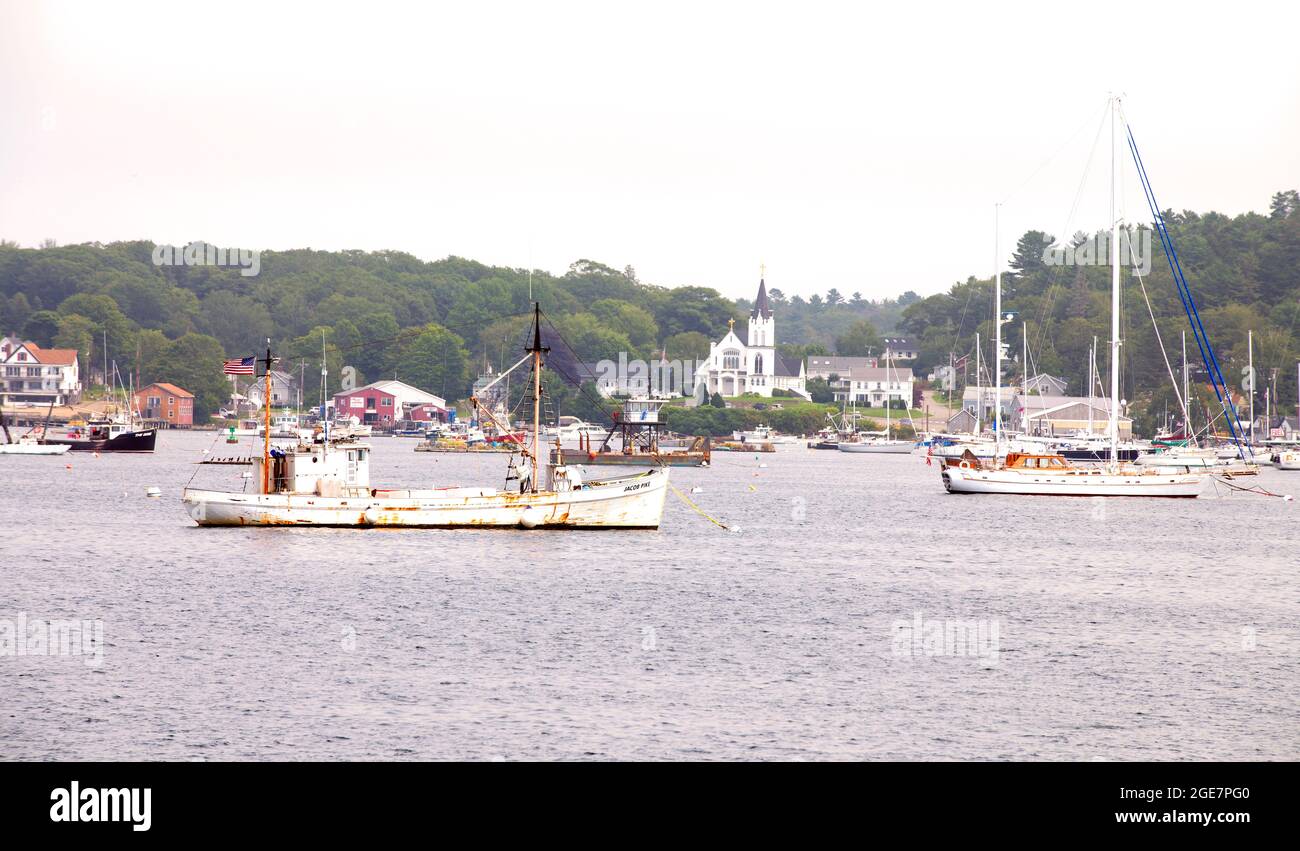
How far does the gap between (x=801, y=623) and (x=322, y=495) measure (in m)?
27.9

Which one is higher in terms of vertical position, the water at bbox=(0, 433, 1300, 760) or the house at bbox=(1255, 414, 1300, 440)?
the house at bbox=(1255, 414, 1300, 440)

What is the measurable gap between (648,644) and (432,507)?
26.4 meters

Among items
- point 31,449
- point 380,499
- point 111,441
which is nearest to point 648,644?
point 380,499

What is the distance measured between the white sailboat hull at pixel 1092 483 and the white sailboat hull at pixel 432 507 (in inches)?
1339

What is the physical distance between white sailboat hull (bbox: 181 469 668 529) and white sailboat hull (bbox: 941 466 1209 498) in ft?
112

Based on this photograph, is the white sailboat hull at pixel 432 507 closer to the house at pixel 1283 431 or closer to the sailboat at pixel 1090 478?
the sailboat at pixel 1090 478

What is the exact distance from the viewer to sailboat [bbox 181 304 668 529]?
221ft

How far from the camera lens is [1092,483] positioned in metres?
96.8

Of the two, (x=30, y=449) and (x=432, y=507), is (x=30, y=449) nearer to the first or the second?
(x=30, y=449)

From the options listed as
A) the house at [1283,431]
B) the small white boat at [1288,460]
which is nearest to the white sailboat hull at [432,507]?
the small white boat at [1288,460]

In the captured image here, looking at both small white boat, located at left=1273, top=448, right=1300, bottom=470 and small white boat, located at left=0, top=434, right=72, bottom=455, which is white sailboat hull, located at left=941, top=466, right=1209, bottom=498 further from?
small white boat, located at left=0, top=434, right=72, bottom=455

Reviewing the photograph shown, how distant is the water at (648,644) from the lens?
32.2 metres

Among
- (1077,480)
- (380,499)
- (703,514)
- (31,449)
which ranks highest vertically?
(31,449)

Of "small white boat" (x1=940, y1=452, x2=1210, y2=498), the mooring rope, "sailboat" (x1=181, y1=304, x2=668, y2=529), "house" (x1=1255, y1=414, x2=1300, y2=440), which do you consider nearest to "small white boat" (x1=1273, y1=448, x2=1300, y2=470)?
"house" (x1=1255, y1=414, x2=1300, y2=440)
